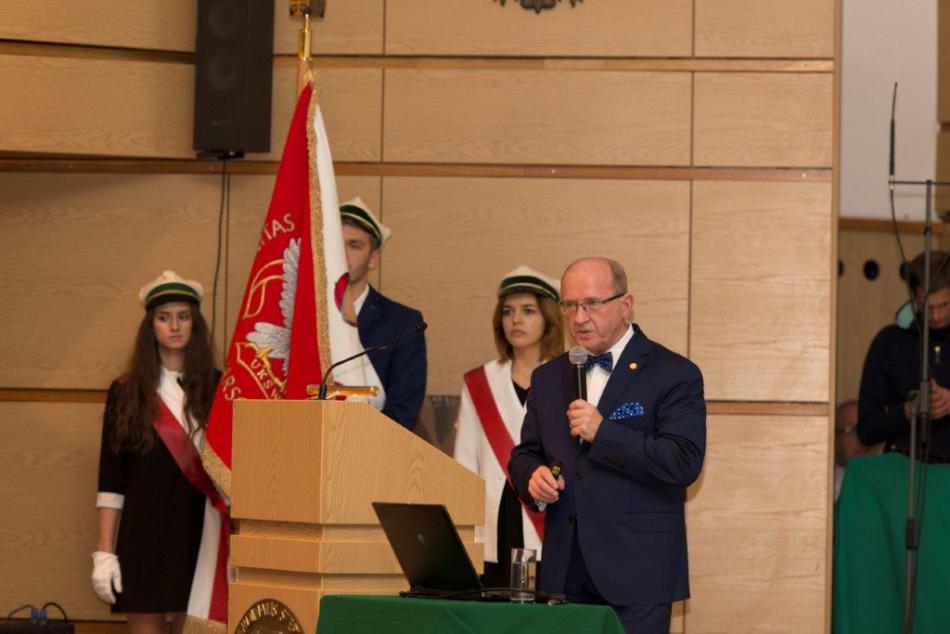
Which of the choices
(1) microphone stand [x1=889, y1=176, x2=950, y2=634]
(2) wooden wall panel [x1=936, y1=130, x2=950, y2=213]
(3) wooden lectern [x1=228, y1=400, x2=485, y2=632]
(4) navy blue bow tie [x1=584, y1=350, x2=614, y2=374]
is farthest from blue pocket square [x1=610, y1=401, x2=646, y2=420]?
→ (2) wooden wall panel [x1=936, y1=130, x2=950, y2=213]

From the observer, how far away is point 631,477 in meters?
4.00

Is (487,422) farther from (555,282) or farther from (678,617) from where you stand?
(678,617)

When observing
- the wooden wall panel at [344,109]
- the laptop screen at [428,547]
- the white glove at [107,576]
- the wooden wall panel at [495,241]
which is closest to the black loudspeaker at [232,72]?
the wooden wall panel at [344,109]

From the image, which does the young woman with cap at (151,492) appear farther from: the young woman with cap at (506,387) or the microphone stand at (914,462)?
the microphone stand at (914,462)

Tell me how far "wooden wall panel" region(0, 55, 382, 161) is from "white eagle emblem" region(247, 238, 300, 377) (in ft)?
2.79

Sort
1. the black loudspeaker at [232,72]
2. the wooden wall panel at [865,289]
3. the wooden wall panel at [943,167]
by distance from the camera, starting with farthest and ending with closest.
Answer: the wooden wall panel at [865,289] → the wooden wall panel at [943,167] → the black loudspeaker at [232,72]

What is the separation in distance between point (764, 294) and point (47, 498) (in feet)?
9.79

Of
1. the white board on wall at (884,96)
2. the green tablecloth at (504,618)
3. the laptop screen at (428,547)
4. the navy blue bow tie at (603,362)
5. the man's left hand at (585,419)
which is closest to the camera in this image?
the green tablecloth at (504,618)

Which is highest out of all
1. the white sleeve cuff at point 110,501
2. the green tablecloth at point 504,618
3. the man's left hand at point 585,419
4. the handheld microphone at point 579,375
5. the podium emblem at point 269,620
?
the handheld microphone at point 579,375

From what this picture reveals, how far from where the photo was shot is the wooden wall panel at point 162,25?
601 cm

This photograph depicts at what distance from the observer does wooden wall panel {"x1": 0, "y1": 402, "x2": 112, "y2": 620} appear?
19.9 feet

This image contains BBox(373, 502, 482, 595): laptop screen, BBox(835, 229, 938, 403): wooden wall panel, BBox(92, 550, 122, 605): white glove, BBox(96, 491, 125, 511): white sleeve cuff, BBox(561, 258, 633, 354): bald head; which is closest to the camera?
BBox(373, 502, 482, 595): laptop screen

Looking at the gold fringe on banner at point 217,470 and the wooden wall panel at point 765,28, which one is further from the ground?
the wooden wall panel at point 765,28

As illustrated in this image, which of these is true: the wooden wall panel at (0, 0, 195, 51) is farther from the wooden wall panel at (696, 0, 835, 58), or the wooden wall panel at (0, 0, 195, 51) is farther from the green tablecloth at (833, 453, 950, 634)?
the green tablecloth at (833, 453, 950, 634)
